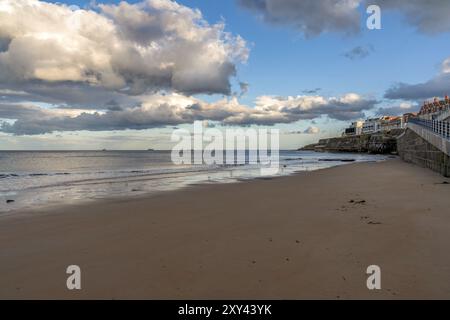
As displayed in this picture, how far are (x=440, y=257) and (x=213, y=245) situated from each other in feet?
11.9

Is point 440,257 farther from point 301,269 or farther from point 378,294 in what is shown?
point 301,269

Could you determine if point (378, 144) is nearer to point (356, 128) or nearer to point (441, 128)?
point (441, 128)

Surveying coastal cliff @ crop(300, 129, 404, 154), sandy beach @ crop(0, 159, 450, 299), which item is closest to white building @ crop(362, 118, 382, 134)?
coastal cliff @ crop(300, 129, 404, 154)

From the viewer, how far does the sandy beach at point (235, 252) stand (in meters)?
3.72

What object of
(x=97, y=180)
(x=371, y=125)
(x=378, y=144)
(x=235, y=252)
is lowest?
(x=97, y=180)

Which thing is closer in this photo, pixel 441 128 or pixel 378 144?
pixel 441 128

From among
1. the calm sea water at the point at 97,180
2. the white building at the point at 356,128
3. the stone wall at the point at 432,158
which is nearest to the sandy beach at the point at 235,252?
the calm sea water at the point at 97,180

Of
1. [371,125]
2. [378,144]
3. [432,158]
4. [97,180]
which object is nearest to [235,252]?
[97,180]

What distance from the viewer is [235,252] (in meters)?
5.05

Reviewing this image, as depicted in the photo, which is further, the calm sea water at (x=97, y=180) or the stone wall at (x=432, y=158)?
the stone wall at (x=432, y=158)

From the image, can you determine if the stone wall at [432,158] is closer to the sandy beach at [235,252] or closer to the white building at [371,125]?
the sandy beach at [235,252]
